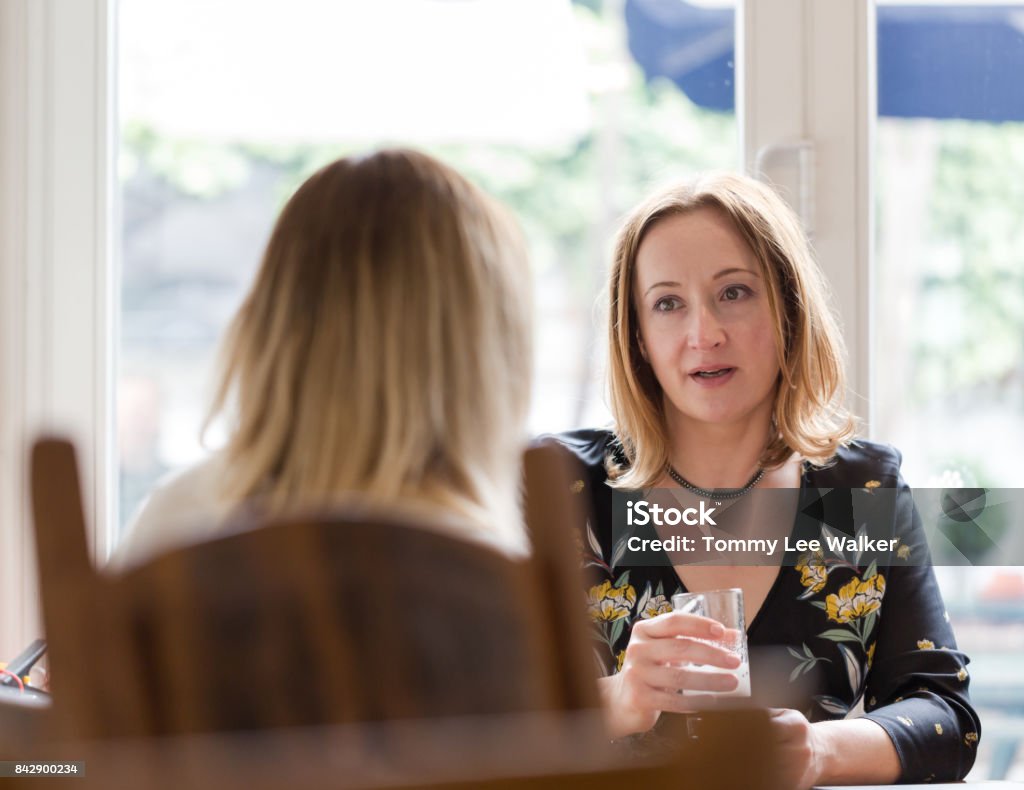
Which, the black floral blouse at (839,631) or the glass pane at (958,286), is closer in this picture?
the black floral blouse at (839,631)

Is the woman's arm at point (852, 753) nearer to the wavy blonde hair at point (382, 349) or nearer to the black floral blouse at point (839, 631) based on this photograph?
the black floral blouse at point (839, 631)

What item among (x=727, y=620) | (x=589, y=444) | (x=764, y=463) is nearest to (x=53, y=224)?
(x=589, y=444)

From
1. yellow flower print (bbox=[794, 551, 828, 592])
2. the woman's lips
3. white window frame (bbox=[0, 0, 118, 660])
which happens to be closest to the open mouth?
the woman's lips

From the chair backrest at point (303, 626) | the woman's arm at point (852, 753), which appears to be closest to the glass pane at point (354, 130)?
the woman's arm at point (852, 753)

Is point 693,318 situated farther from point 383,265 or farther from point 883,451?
point 383,265

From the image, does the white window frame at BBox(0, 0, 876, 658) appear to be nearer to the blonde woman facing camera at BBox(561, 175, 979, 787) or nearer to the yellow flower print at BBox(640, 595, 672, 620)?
the blonde woman facing camera at BBox(561, 175, 979, 787)

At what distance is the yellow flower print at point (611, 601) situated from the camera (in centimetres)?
118

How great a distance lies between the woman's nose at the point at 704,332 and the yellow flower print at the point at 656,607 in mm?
290

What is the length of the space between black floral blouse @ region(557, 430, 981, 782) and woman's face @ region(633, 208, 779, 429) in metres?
0.18

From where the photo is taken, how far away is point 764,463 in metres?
1.26

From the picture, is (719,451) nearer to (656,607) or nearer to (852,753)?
(656,607)

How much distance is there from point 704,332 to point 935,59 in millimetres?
632

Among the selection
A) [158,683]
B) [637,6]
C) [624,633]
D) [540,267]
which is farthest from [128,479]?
[158,683]

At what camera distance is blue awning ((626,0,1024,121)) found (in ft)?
4.95
